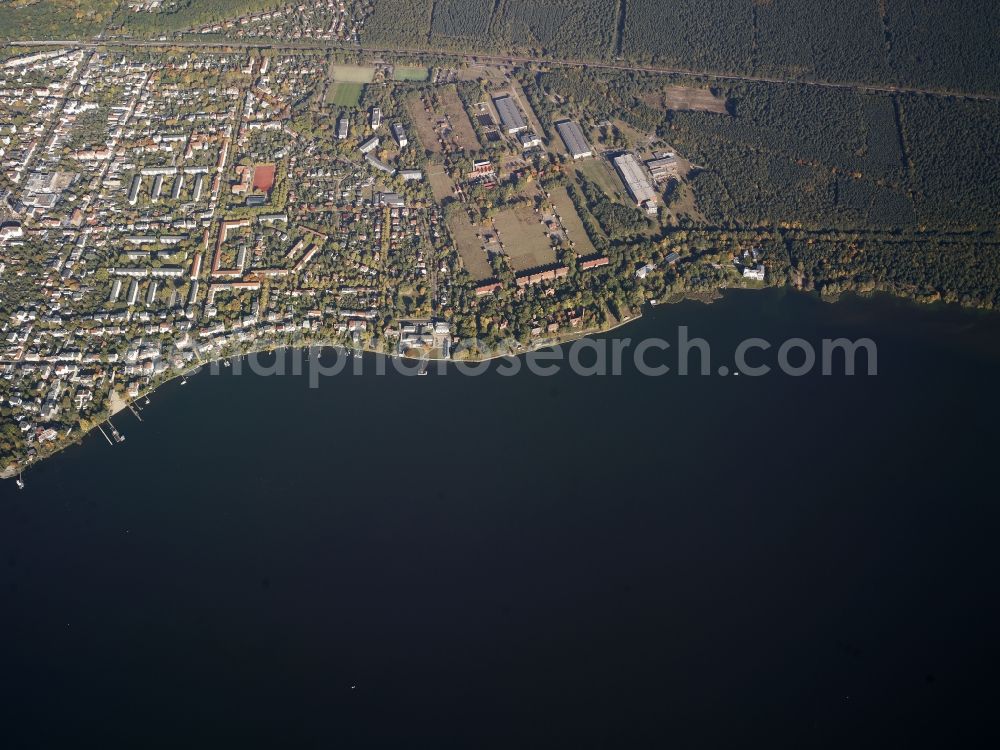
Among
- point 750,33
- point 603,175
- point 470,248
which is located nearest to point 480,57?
point 603,175

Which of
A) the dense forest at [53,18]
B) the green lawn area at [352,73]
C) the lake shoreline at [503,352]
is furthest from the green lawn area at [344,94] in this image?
the lake shoreline at [503,352]

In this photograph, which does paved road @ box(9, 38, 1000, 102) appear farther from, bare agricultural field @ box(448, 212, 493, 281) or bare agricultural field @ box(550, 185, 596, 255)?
bare agricultural field @ box(448, 212, 493, 281)

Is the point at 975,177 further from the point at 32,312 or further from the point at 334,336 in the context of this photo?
the point at 32,312

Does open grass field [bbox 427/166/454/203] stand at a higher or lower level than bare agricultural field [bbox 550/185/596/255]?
higher

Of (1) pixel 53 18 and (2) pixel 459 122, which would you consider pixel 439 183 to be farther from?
(1) pixel 53 18

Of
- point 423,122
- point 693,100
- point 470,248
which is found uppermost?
point 693,100

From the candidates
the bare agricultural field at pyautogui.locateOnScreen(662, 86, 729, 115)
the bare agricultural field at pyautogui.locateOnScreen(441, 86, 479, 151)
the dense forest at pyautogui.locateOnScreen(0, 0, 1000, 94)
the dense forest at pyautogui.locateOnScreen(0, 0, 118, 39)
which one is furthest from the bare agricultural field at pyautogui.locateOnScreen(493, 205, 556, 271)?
the dense forest at pyautogui.locateOnScreen(0, 0, 118, 39)

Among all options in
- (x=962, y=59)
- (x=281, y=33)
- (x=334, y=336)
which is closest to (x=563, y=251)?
(x=334, y=336)
